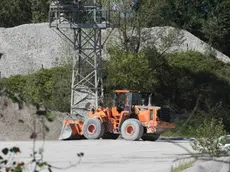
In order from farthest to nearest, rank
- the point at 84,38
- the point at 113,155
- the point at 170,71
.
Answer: the point at 170,71 → the point at 84,38 → the point at 113,155

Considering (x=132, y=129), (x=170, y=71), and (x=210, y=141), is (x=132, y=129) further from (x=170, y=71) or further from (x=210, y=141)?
(x=170, y=71)

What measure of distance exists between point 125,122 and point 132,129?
428 millimetres

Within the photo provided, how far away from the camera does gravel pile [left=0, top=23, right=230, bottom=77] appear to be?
149ft

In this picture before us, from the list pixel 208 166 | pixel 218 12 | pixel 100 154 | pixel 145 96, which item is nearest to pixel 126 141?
pixel 145 96

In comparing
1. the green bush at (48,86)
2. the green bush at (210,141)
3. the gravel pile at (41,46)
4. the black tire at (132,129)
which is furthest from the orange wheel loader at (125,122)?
the gravel pile at (41,46)

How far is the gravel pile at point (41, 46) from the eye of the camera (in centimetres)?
4528

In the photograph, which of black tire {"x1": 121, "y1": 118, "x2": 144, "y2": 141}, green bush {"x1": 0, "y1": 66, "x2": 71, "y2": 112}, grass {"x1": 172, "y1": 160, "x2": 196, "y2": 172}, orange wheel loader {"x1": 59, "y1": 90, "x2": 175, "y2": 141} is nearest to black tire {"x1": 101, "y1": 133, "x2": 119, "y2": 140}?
orange wheel loader {"x1": 59, "y1": 90, "x2": 175, "y2": 141}

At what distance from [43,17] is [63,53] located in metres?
16.7

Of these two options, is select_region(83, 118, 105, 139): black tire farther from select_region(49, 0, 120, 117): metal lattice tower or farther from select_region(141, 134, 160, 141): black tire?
select_region(49, 0, 120, 117): metal lattice tower

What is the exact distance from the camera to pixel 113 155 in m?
22.5

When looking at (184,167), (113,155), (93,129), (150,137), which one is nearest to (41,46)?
(150,137)

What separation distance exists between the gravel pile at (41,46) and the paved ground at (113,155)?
1793 centimetres

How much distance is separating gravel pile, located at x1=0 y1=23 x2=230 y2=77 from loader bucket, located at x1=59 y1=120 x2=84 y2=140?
14796 millimetres

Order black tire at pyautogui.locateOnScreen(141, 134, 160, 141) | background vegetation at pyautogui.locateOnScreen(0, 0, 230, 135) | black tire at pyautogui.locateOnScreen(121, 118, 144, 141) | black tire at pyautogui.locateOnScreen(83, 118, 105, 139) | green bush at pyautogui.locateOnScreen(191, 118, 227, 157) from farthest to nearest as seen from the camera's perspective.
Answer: background vegetation at pyautogui.locateOnScreen(0, 0, 230, 135) → black tire at pyautogui.locateOnScreen(141, 134, 160, 141) → black tire at pyautogui.locateOnScreen(83, 118, 105, 139) → black tire at pyautogui.locateOnScreen(121, 118, 144, 141) → green bush at pyautogui.locateOnScreen(191, 118, 227, 157)
